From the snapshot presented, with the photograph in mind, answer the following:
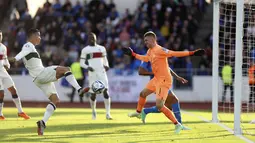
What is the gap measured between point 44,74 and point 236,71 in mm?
3953

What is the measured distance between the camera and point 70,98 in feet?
93.6

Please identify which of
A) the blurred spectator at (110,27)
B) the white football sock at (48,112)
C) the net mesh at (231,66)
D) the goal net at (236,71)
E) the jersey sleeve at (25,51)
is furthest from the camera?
the blurred spectator at (110,27)

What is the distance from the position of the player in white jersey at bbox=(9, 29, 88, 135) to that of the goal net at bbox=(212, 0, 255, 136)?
3.15 metres

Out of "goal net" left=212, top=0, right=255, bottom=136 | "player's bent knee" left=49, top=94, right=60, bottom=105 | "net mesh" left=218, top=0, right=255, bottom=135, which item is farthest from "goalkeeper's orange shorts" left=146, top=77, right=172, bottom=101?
"net mesh" left=218, top=0, right=255, bottom=135

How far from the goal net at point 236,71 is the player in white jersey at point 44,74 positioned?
3.15 m

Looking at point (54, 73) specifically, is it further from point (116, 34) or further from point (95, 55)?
point (116, 34)

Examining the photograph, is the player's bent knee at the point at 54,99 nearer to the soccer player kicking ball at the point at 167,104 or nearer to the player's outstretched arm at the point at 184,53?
the soccer player kicking ball at the point at 167,104

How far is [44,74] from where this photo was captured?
12.8 metres

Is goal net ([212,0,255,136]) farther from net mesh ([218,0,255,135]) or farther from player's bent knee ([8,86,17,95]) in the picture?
player's bent knee ([8,86,17,95])

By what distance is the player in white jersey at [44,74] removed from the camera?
1243 centimetres

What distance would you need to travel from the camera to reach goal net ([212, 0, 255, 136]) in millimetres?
12617

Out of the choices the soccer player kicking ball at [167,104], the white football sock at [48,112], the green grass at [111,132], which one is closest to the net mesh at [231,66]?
the soccer player kicking ball at [167,104]

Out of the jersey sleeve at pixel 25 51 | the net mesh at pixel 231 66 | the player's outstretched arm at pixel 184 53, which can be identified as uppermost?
the jersey sleeve at pixel 25 51

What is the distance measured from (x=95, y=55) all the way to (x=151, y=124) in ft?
10.6
